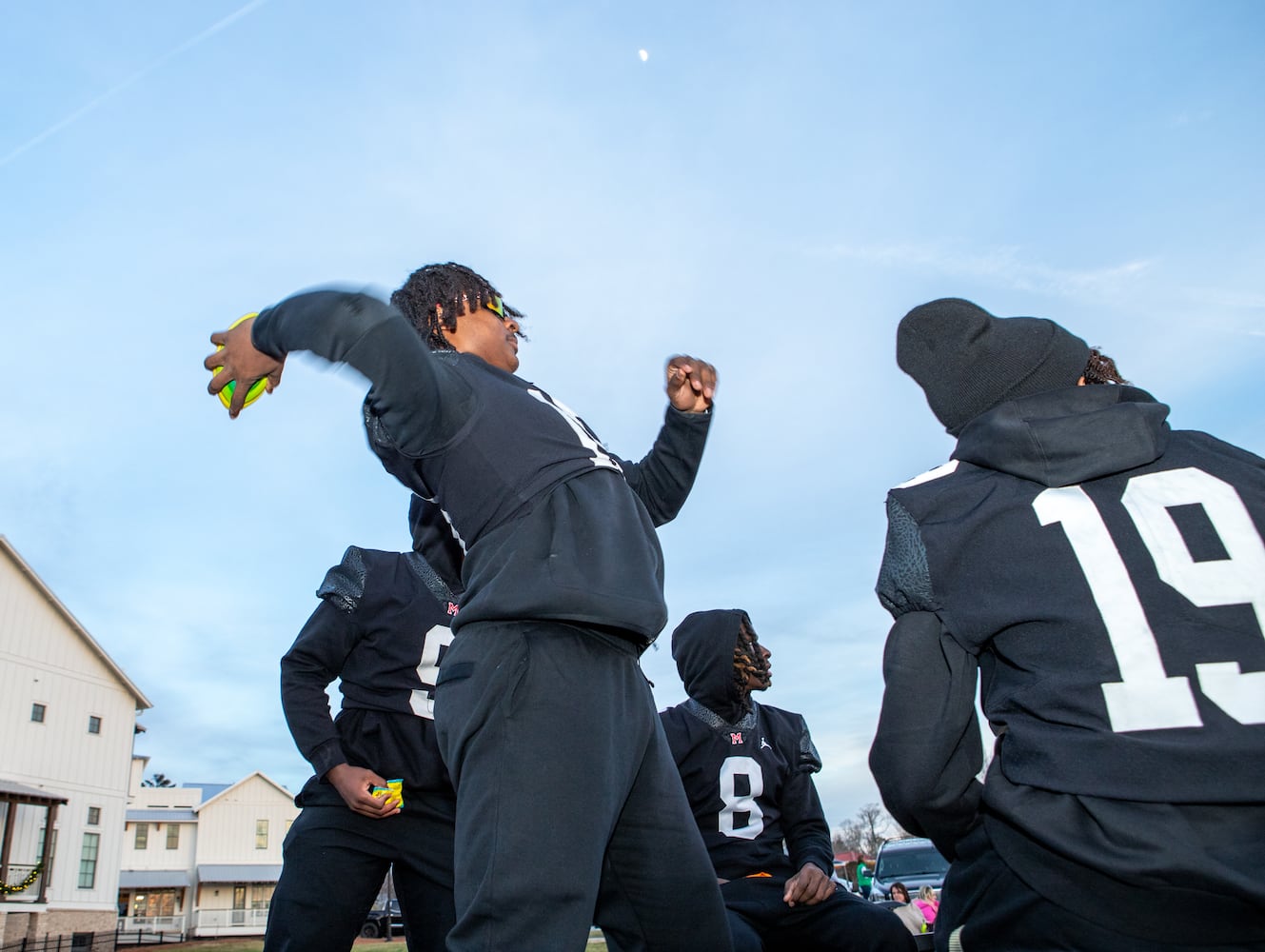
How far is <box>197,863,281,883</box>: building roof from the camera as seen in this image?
5372 centimetres

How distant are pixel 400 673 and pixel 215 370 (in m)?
2.02

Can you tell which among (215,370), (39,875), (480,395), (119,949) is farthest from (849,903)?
(119,949)

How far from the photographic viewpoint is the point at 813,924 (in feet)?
13.6

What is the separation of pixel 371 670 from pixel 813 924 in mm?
2210

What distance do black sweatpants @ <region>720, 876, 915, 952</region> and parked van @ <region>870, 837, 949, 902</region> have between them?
10914 mm

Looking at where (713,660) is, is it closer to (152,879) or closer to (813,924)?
(813,924)

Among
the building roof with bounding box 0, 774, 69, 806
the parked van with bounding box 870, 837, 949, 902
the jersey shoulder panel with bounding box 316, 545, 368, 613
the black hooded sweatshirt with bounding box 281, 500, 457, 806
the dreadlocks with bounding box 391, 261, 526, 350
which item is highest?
the building roof with bounding box 0, 774, 69, 806

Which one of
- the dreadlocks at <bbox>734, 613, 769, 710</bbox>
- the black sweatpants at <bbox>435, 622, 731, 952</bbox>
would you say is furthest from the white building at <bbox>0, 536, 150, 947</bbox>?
the black sweatpants at <bbox>435, 622, 731, 952</bbox>

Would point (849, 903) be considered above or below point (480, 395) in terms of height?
below

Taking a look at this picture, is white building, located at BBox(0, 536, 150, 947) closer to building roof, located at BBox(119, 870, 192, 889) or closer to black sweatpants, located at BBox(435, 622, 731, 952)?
building roof, located at BBox(119, 870, 192, 889)

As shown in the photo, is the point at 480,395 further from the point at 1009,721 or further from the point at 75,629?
the point at 75,629

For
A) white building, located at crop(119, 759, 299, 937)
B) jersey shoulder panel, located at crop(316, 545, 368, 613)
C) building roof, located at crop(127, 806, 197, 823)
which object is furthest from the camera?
building roof, located at crop(127, 806, 197, 823)

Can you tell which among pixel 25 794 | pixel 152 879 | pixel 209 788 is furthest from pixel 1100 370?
pixel 209 788

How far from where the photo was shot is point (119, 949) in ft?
120
